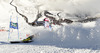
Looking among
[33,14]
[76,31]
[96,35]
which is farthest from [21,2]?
[96,35]

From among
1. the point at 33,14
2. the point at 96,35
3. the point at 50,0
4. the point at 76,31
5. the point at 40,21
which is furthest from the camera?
the point at 50,0

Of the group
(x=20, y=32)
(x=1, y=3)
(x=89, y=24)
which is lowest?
(x=20, y=32)

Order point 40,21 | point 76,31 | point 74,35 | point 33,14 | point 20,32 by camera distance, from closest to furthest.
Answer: point 74,35
point 76,31
point 20,32
point 40,21
point 33,14

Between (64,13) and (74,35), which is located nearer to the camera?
(74,35)

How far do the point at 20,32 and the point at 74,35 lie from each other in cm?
1096

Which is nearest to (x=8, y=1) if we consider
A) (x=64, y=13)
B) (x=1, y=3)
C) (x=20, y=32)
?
(x=1, y=3)

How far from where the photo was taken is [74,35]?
18.6m

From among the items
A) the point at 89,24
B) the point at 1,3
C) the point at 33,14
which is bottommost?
the point at 89,24

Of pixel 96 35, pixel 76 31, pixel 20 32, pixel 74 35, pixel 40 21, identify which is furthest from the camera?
pixel 40 21

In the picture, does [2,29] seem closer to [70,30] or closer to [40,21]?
[40,21]

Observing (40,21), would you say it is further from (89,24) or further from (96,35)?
(96,35)

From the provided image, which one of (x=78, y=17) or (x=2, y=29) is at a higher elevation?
(x=78, y=17)

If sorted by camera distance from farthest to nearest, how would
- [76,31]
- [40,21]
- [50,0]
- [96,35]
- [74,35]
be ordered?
[50,0]
[40,21]
[76,31]
[74,35]
[96,35]

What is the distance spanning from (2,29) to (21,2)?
10894mm
